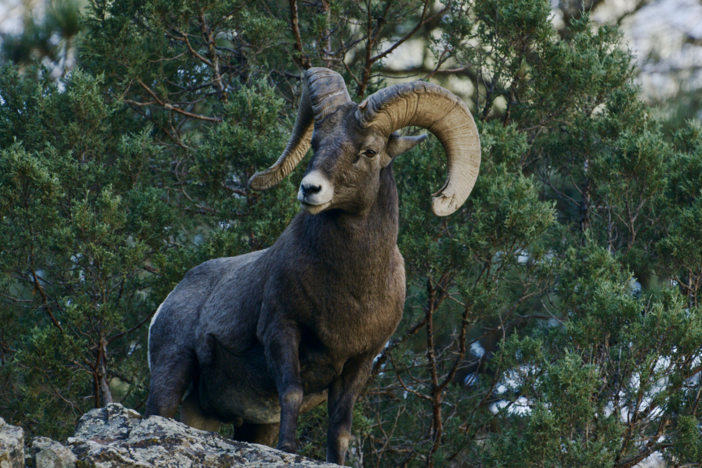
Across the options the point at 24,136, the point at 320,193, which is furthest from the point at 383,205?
the point at 24,136

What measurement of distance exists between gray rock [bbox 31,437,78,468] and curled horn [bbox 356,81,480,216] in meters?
2.28

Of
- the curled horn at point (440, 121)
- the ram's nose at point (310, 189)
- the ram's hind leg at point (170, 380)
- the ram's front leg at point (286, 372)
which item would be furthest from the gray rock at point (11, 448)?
the curled horn at point (440, 121)

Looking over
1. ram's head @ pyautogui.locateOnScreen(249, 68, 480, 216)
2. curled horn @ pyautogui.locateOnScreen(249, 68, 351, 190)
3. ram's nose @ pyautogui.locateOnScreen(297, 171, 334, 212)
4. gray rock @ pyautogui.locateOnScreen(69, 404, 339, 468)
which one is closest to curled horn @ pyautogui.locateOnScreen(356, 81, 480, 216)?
ram's head @ pyautogui.locateOnScreen(249, 68, 480, 216)

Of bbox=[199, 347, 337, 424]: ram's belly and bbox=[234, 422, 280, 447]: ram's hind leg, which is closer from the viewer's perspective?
bbox=[199, 347, 337, 424]: ram's belly

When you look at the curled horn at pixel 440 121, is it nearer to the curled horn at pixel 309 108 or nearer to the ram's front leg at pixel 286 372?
the curled horn at pixel 309 108

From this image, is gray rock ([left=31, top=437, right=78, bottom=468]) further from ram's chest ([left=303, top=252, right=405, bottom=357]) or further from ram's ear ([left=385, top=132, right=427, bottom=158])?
ram's ear ([left=385, top=132, right=427, bottom=158])

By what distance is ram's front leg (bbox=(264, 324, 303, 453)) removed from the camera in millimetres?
4527

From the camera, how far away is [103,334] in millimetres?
7465

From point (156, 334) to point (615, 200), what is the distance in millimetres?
4766

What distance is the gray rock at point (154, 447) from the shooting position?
3734mm

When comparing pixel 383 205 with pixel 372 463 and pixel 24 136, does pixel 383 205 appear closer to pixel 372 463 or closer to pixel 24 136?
pixel 372 463

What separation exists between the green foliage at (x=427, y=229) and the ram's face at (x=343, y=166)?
8.23 feet

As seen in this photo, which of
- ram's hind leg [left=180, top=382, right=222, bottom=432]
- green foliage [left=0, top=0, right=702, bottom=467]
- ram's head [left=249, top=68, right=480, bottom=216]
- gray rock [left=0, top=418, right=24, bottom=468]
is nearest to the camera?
gray rock [left=0, top=418, right=24, bottom=468]

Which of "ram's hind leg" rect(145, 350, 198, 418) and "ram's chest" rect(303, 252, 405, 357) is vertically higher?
"ram's chest" rect(303, 252, 405, 357)
